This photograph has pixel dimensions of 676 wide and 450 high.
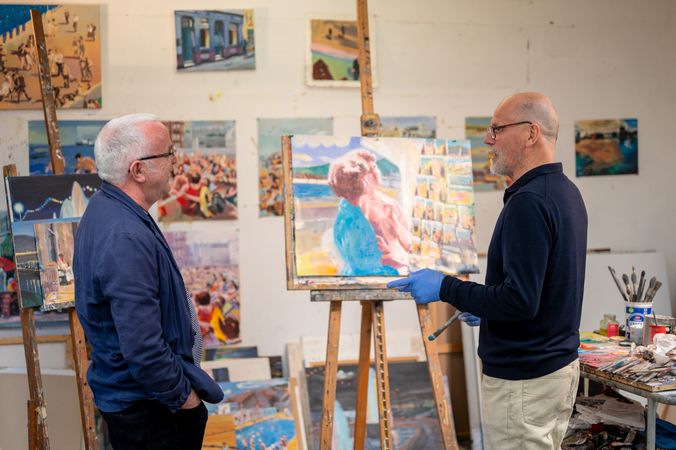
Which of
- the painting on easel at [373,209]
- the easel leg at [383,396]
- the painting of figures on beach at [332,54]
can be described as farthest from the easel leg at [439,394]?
the painting of figures on beach at [332,54]

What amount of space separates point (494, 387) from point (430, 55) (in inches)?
98.0

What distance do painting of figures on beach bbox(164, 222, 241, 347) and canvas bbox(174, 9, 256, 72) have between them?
0.89 m

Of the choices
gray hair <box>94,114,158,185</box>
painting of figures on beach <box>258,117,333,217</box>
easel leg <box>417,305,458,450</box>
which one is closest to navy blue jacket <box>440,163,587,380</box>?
easel leg <box>417,305,458,450</box>

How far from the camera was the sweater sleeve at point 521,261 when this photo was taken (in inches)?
79.7

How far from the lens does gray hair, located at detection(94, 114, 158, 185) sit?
2111 millimetres

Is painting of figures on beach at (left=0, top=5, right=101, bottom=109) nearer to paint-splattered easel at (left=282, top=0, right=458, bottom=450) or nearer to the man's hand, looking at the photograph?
paint-splattered easel at (left=282, top=0, right=458, bottom=450)

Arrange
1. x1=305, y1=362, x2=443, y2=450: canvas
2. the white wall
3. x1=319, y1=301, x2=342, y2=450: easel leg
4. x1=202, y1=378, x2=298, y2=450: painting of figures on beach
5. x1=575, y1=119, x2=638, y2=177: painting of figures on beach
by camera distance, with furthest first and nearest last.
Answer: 1. x1=575, y1=119, x2=638, y2=177: painting of figures on beach
2. the white wall
3. x1=305, y1=362, x2=443, y2=450: canvas
4. x1=202, y1=378, x2=298, y2=450: painting of figures on beach
5. x1=319, y1=301, x2=342, y2=450: easel leg

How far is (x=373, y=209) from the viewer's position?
306cm

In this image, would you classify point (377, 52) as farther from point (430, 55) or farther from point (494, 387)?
point (494, 387)

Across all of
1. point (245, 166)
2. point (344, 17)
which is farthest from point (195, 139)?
point (344, 17)

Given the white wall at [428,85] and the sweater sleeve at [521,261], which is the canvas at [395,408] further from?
the sweater sleeve at [521,261]

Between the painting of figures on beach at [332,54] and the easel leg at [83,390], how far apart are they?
1890 millimetres

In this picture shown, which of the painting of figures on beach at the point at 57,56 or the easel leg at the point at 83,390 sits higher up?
the painting of figures on beach at the point at 57,56

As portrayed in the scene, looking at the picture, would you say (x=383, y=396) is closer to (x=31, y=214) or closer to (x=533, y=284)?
(x=533, y=284)
